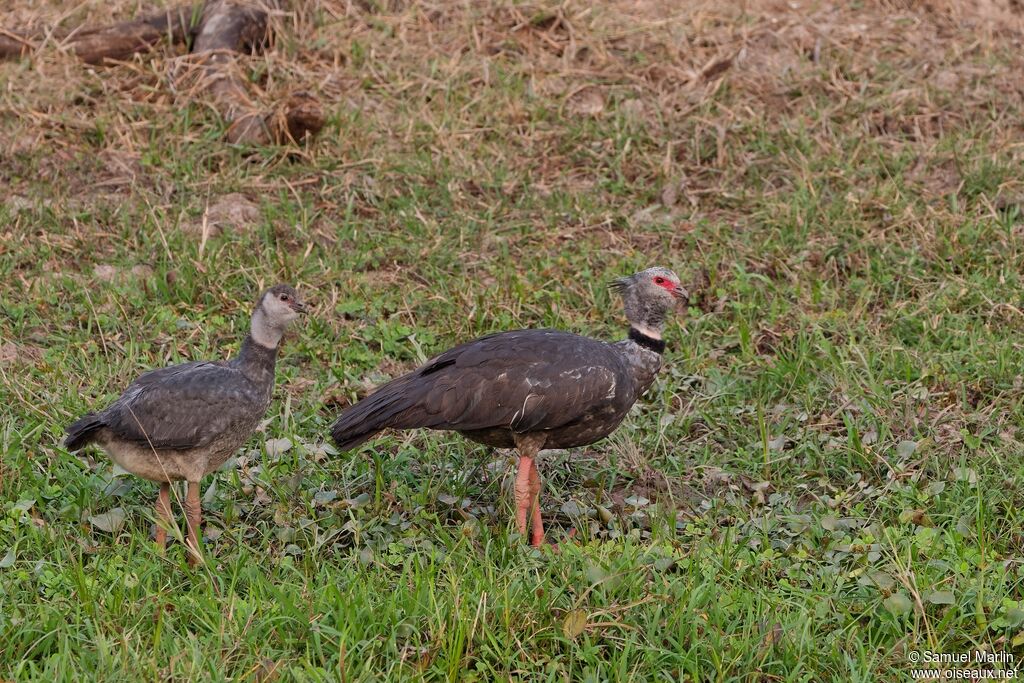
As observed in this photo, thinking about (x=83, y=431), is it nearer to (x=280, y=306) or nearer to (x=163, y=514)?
(x=163, y=514)

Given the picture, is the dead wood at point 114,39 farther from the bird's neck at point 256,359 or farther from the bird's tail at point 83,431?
the bird's tail at point 83,431

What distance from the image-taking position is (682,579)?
15.6 feet

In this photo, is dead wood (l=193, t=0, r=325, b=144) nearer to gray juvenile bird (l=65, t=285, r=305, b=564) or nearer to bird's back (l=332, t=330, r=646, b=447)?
gray juvenile bird (l=65, t=285, r=305, b=564)

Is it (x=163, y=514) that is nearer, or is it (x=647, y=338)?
(x=163, y=514)

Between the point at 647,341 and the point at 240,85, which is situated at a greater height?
the point at 647,341

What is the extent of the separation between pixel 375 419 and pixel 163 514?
0.97 meters

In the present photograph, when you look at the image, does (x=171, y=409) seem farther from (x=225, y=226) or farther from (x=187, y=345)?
(x=225, y=226)

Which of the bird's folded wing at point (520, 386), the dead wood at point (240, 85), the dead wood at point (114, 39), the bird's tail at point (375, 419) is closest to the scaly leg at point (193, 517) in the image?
the bird's tail at point (375, 419)

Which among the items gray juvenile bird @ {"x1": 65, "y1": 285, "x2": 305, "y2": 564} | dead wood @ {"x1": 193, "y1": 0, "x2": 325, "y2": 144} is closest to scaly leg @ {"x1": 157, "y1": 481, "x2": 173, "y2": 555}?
gray juvenile bird @ {"x1": 65, "y1": 285, "x2": 305, "y2": 564}

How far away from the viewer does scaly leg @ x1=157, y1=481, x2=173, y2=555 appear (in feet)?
16.4

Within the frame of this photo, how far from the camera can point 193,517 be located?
17.0 ft

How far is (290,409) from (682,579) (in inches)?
98.3

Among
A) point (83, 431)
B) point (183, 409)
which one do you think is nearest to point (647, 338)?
point (183, 409)

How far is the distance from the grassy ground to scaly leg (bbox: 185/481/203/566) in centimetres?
9
